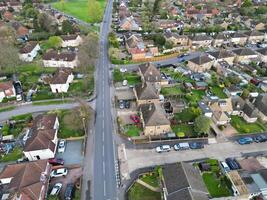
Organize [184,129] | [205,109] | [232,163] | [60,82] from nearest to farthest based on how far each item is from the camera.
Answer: [232,163], [184,129], [205,109], [60,82]

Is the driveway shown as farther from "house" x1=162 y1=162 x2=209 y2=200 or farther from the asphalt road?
"house" x1=162 y1=162 x2=209 y2=200

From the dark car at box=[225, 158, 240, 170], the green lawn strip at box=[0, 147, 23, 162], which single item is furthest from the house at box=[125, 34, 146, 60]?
the green lawn strip at box=[0, 147, 23, 162]

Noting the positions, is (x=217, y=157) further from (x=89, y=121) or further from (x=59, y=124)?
(x=59, y=124)

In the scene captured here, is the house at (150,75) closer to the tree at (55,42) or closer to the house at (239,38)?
the tree at (55,42)

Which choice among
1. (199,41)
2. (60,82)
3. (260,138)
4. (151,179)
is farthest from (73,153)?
(199,41)

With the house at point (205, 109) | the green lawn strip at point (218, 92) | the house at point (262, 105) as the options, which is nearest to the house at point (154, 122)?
the house at point (205, 109)

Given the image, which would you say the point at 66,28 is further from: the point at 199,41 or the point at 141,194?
the point at 141,194
